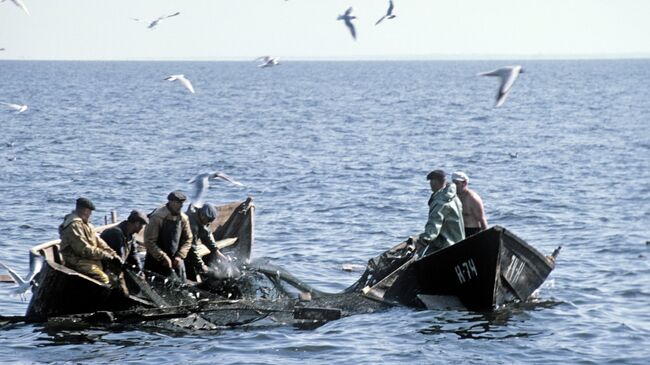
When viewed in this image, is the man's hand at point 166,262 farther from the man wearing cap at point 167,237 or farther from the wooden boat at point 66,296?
the wooden boat at point 66,296

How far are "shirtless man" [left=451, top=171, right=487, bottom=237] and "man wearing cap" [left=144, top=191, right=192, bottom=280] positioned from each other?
14.0 ft

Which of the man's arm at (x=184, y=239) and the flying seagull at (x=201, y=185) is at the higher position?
the flying seagull at (x=201, y=185)

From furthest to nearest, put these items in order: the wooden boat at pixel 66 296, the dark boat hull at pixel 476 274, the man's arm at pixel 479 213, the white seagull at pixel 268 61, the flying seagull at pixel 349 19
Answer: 1. the white seagull at pixel 268 61
2. the flying seagull at pixel 349 19
3. the man's arm at pixel 479 213
4. the dark boat hull at pixel 476 274
5. the wooden boat at pixel 66 296

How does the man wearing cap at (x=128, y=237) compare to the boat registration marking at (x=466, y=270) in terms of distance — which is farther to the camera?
the boat registration marking at (x=466, y=270)

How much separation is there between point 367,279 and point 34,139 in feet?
122

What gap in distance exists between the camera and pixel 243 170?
1604 inches

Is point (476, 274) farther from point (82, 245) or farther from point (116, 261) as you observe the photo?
point (82, 245)

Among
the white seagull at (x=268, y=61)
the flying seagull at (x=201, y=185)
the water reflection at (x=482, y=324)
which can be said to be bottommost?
the water reflection at (x=482, y=324)

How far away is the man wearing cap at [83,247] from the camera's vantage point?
15422mm

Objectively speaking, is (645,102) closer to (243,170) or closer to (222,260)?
(243,170)

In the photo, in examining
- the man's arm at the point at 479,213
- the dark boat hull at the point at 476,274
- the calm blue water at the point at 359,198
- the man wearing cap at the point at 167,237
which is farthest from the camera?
the man's arm at the point at 479,213

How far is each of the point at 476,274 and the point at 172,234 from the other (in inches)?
180

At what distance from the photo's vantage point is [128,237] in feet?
54.4

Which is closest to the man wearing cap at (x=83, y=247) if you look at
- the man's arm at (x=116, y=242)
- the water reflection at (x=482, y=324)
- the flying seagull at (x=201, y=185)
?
the man's arm at (x=116, y=242)
